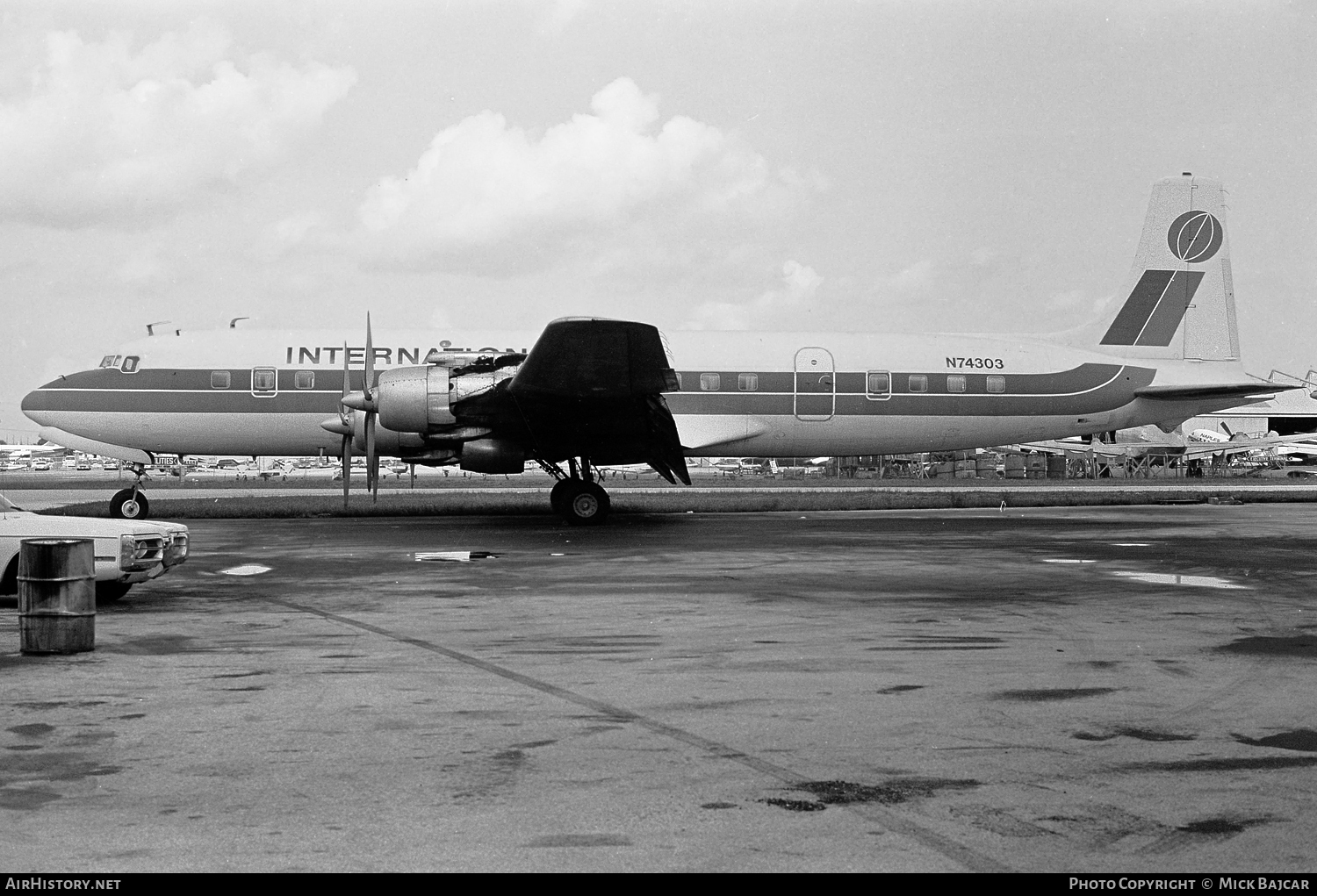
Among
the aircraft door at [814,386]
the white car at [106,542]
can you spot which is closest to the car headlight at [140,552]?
the white car at [106,542]

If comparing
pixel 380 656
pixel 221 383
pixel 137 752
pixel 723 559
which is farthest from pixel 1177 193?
pixel 137 752

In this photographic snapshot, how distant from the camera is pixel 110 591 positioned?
12562mm

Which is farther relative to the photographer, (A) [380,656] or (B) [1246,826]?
(A) [380,656]

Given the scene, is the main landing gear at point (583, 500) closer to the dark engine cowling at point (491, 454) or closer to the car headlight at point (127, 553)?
the dark engine cowling at point (491, 454)

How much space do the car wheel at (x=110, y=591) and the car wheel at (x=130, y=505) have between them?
12216mm

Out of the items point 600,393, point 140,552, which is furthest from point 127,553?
point 600,393

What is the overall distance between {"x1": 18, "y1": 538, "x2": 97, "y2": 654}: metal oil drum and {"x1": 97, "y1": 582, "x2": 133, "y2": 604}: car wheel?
3017 mm

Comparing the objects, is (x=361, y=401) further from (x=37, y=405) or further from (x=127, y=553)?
(x=127, y=553)

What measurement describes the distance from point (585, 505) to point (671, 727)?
1663 cm

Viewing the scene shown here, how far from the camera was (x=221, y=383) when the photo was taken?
25547mm

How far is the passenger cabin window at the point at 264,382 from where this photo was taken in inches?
1003

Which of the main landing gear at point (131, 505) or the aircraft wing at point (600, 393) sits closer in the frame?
the aircraft wing at point (600, 393)

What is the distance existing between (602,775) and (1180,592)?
32.5 ft
